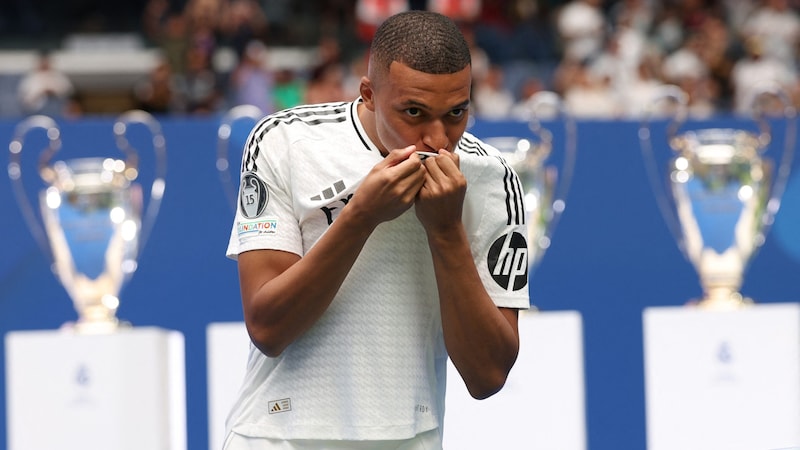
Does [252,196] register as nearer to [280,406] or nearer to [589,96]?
[280,406]

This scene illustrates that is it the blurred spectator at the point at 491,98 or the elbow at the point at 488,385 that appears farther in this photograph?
the blurred spectator at the point at 491,98

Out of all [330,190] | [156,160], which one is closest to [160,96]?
[156,160]

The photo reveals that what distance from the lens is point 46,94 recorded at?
25.6 feet

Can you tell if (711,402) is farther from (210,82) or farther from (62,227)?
(210,82)

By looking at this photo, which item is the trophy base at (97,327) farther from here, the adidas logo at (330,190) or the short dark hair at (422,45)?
the short dark hair at (422,45)

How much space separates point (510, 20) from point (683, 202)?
7106 mm

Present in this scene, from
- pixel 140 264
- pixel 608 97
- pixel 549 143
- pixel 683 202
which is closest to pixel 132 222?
pixel 140 264

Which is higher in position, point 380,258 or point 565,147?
point 565,147

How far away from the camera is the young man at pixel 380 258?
1721 millimetres

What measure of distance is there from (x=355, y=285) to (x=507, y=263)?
224mm

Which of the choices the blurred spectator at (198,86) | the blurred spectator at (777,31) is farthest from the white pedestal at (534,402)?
the blurred spectator at (777,31)

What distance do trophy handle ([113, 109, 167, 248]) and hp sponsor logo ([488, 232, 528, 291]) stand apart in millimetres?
2353

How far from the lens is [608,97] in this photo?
8.05 meters

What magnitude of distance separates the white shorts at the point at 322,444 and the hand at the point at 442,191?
0.31 meters
